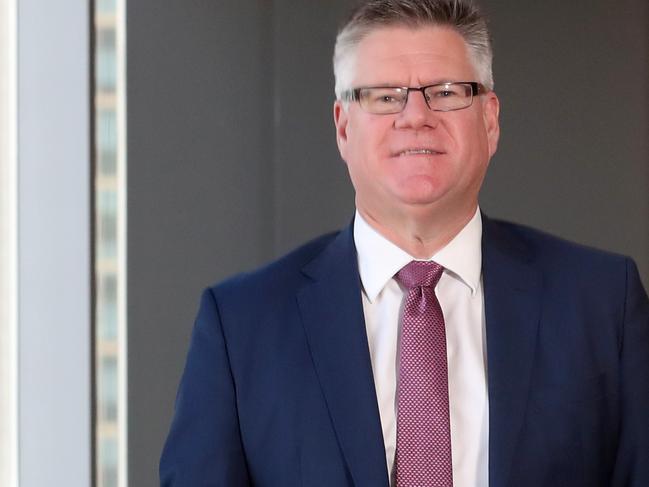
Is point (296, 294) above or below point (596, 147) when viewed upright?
below

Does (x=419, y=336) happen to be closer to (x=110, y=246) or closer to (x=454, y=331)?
(x=454, y=331)

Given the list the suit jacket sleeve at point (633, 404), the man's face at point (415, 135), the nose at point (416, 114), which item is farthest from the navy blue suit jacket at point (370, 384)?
the nose at point (416, 114)

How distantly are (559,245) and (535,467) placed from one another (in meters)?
0.41

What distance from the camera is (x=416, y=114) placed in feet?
6.24

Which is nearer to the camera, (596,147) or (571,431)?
(571,431)

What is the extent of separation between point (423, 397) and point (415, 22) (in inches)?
24.6

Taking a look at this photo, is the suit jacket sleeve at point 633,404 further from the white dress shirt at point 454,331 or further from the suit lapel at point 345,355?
the suit lapel at point 345,355

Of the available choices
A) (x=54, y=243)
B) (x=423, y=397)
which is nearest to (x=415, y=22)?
(x=423, y=397)

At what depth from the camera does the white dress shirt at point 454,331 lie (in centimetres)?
187
